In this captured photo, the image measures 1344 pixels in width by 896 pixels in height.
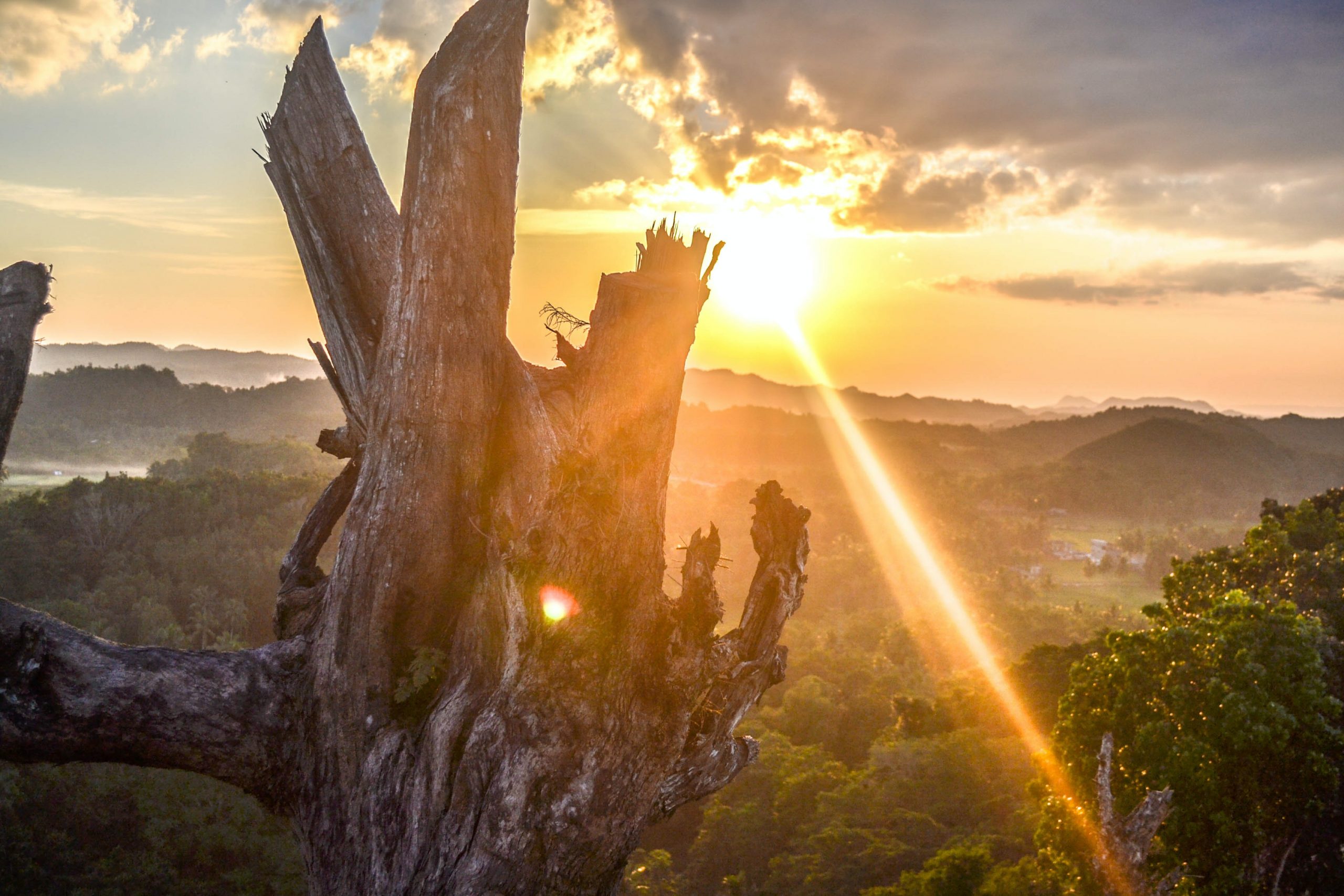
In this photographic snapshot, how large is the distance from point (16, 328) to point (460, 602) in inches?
142

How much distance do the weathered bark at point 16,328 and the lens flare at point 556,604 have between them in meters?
3.73

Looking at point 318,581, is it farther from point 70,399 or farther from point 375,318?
point 70,399

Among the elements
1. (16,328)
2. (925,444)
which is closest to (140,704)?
(16,328)

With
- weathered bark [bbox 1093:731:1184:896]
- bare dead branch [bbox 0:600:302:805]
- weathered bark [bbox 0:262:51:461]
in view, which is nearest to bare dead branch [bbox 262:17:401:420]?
weathered bark [bbox 0:262:51:461]

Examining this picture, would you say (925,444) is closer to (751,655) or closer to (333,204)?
(751,655)

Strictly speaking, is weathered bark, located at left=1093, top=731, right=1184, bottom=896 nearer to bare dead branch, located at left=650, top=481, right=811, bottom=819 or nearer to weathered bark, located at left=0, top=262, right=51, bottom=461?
bare dead branch, located at left=650, top=481, right=811, bottom=819

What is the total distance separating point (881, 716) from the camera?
3447 centimetres

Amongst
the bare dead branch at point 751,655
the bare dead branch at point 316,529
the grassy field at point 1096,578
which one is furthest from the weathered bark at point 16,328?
the grassy field at point 1096,578

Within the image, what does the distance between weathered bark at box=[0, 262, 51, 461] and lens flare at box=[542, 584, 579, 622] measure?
373cm

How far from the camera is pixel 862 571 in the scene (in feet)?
206

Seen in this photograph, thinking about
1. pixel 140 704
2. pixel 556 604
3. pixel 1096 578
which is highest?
pixel 556 604

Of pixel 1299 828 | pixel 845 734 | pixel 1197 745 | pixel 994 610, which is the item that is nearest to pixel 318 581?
pixel 1197 745

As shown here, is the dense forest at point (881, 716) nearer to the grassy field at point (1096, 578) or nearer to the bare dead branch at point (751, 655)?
the grassy field at point (1096, 578)

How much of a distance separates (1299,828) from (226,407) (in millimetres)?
101379
